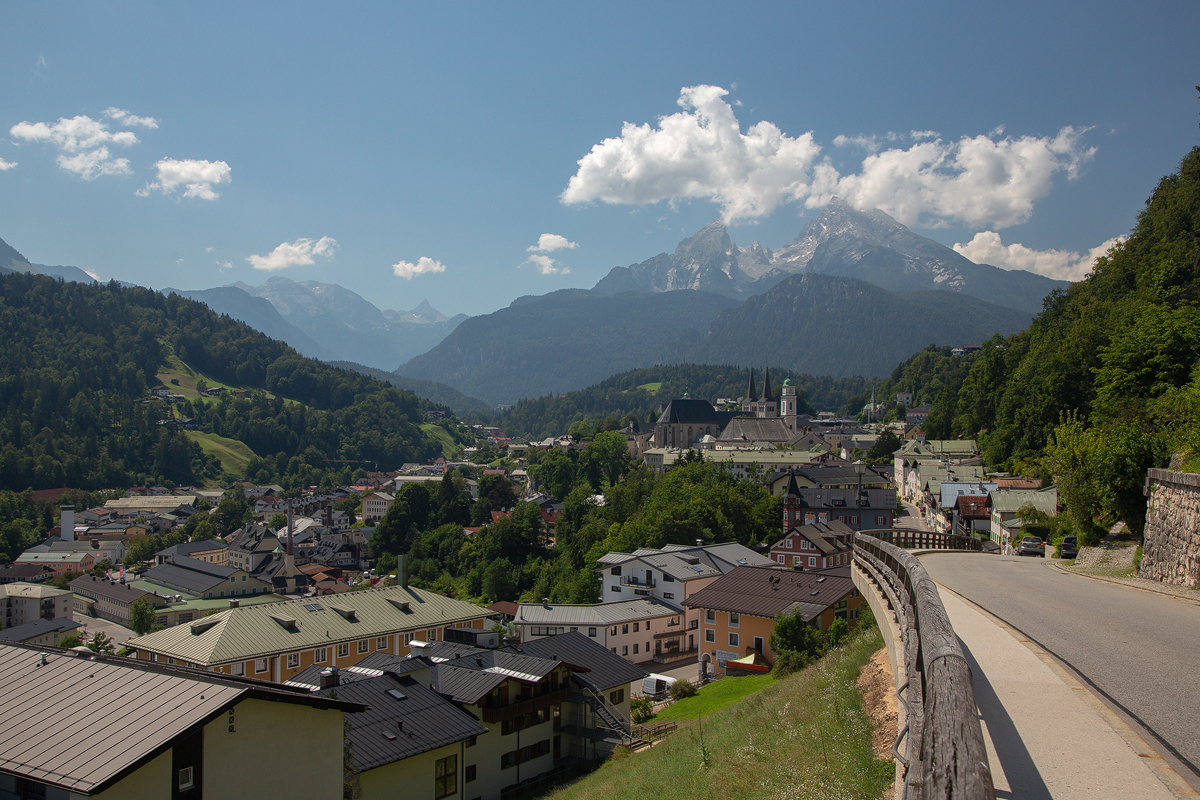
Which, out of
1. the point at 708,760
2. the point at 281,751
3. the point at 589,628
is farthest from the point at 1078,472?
the point at 589,628

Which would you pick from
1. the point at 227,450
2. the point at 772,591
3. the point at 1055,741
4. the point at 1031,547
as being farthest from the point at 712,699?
the point at 227,450

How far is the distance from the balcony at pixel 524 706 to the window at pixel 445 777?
2371mm

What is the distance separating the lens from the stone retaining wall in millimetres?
15109

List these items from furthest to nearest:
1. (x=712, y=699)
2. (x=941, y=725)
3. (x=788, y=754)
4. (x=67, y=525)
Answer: (x=67, y=525) → (x=712, y=699) → (x=788, y=754) → (x=941, y=725)

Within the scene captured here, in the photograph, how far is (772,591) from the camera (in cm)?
4209

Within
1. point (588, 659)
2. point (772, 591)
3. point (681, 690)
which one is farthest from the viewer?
point (772, 591)

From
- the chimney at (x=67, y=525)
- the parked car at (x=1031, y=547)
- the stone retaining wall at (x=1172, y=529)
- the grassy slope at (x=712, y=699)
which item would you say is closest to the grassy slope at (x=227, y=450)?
the chimney at (x=67, y=525)

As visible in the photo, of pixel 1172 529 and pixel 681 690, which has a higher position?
pixel 1172 529

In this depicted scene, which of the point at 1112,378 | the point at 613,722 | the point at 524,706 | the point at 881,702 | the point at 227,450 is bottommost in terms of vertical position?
the point at 227,450

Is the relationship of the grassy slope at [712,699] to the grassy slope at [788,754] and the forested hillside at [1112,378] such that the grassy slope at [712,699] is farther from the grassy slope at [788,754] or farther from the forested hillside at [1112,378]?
the forested hillside at [1112,378]

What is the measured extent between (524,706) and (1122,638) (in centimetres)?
2017

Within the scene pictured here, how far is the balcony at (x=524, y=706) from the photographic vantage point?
79.0ft

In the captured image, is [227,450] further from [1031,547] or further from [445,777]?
[1031,547]

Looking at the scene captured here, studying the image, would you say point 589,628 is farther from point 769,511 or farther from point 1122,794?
point 1122,794
